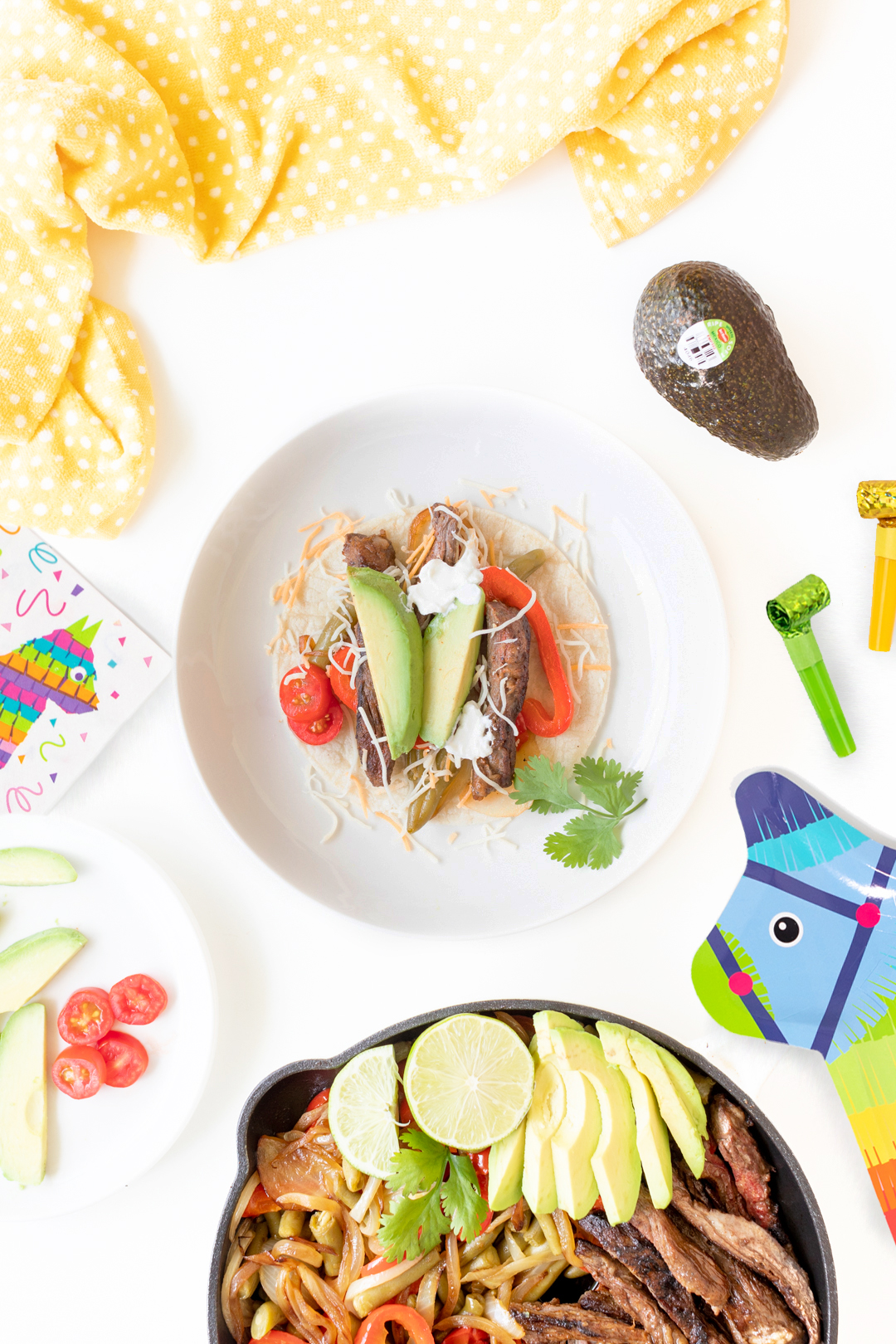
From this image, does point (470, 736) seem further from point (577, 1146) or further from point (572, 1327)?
point (572, 1327)

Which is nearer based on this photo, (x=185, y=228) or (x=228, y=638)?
(x=185, y=228)

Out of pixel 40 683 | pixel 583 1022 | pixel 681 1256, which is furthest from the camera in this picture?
pixel 40 683

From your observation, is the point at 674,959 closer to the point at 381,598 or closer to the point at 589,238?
the point at 381,598

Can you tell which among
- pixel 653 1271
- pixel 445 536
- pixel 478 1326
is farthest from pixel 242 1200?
pixel 445 536

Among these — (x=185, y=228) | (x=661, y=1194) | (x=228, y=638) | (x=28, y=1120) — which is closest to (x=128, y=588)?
(x=228, y=638)

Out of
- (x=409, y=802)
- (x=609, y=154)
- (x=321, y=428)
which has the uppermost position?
(x=609, y=154)

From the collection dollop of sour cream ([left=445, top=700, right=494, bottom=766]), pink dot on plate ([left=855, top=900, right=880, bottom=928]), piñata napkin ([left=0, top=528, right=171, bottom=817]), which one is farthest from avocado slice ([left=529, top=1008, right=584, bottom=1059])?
piñata napkin ([left=0, top=528, right=171, bottom=817])
